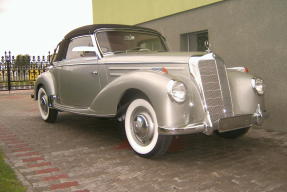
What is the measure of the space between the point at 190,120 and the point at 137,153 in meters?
0.90

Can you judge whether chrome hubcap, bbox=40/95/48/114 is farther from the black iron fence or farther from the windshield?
the black iron fence

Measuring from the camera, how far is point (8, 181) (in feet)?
10.8

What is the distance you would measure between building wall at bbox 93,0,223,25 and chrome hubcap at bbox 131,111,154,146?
3756mm

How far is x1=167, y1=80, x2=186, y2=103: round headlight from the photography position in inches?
143

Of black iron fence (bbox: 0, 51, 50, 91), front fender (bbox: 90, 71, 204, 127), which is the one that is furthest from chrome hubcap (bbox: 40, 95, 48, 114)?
black iron fence (bbox: 0, 51, 50, 91)

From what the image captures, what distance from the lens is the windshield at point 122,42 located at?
510cm

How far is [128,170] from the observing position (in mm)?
3695

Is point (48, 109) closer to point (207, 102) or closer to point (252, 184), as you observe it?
point (207, 102)

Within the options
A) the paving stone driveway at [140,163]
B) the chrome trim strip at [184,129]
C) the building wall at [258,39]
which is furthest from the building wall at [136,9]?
the chrome trim strip at [184,129]

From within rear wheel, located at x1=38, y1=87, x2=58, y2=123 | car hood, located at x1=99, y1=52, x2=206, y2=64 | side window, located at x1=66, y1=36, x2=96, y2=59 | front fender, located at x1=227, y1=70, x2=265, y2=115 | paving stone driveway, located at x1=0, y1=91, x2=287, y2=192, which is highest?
side window, located at x1=66, y1=36, x2=96, y2=59

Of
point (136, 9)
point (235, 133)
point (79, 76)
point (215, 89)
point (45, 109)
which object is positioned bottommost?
point (235, 133)

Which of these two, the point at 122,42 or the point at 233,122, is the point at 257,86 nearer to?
the point at 233,122

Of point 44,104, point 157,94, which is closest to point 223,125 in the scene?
point 157,94

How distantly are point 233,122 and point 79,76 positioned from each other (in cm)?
274
